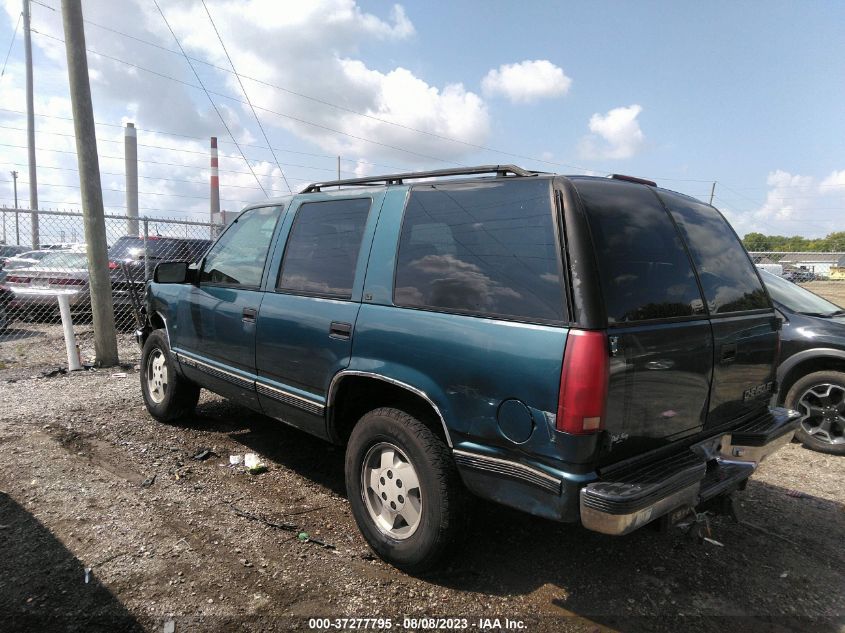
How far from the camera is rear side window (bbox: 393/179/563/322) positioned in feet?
7.77

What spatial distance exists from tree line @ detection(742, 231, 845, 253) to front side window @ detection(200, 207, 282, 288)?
138111mm

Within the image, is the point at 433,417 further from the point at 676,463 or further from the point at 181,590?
the point at 181,590

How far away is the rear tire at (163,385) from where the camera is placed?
486 centimetres

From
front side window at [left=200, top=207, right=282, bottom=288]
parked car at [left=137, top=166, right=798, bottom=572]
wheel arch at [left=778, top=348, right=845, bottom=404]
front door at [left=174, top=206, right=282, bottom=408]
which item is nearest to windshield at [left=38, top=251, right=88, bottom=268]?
front door at [left=174, top=206, right=282, bottom=408]

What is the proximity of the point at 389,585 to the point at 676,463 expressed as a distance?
4.97 feet

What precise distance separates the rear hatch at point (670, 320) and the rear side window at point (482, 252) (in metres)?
0.22

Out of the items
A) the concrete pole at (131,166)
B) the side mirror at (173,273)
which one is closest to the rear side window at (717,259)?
the side mirror at (173,273)

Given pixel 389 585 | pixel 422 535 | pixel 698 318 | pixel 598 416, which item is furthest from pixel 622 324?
pixel 389 585

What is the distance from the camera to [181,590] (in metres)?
2.69

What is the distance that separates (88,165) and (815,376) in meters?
8.24

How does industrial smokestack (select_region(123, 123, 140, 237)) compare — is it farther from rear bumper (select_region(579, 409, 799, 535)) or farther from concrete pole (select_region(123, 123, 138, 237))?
rear bumper (select_region(579, 409, 799, 535))

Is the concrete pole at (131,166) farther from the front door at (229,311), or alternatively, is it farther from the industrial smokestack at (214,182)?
the front door at (229,311)

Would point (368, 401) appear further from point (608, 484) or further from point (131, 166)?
point (131, 166)

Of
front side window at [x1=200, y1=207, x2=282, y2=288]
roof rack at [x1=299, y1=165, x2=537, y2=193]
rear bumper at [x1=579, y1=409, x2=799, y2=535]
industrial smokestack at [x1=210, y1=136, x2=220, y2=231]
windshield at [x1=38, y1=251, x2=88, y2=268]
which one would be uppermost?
industrial smokestack at [x1=210, y1=136, x2=220, y2=231]
